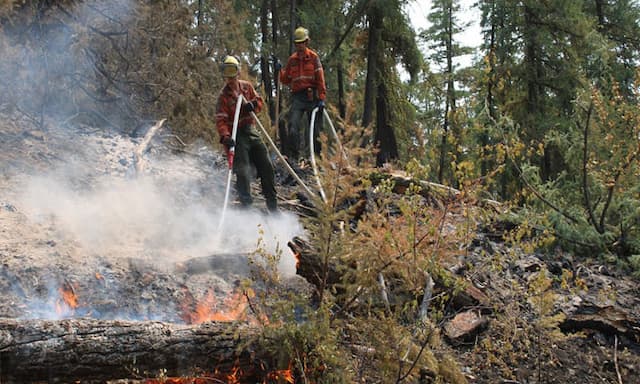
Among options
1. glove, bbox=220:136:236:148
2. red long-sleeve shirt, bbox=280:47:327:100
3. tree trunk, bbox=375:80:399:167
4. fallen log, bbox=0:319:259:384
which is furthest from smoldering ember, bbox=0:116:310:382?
tree trunk, bbox=375:80:399:167

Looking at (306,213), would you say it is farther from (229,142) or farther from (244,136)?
(229,142)

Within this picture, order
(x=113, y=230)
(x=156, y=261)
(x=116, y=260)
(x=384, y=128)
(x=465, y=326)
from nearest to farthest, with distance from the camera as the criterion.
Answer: (x=465, y=326)
(x=116, y=260)
(x=156, y=261)
(x=113, y=230)
(x=384, y=128)

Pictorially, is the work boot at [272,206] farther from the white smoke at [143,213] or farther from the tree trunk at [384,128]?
the tree trunk at [384,128]

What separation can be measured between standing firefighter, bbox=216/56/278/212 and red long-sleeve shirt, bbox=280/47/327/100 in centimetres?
152

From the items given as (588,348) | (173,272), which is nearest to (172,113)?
(173,272)

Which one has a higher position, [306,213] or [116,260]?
[306,213]

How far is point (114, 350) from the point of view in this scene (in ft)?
10.1

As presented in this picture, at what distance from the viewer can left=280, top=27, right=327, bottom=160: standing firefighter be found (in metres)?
8.77

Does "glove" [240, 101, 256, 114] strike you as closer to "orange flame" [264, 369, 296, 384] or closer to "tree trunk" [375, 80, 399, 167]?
"orange flame" [264, 369, 296, 384]

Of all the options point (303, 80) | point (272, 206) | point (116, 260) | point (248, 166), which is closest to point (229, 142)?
point (248, 166)

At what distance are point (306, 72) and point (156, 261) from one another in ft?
15.0

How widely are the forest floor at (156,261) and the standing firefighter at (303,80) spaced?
75.7 inches

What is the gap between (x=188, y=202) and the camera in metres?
7.93

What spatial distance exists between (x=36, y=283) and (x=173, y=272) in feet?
4.09
